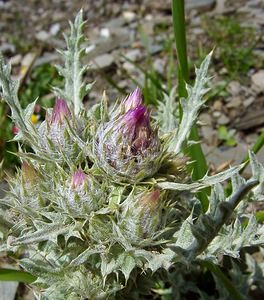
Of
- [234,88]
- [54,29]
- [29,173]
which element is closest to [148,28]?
[54,29]

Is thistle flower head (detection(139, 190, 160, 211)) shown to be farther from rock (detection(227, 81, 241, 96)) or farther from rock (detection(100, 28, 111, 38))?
rock (detection(100, 28, 111, 38))

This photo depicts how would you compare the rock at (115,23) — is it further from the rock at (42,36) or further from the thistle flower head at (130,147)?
the thistle flower head at (130,147)

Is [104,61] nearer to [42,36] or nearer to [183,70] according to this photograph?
[42,36]

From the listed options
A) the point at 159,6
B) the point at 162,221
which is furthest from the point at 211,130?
the point at 162,221

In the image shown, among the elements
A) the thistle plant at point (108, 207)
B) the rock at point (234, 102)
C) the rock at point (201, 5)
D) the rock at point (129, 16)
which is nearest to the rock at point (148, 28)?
the rock at point (129, 16)

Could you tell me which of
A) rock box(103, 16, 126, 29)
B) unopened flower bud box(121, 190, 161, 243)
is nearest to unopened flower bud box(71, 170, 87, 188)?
unopened flower bud box(121, 190, 161, 243)

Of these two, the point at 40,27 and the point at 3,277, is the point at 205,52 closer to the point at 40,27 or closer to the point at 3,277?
the point at 40,27
